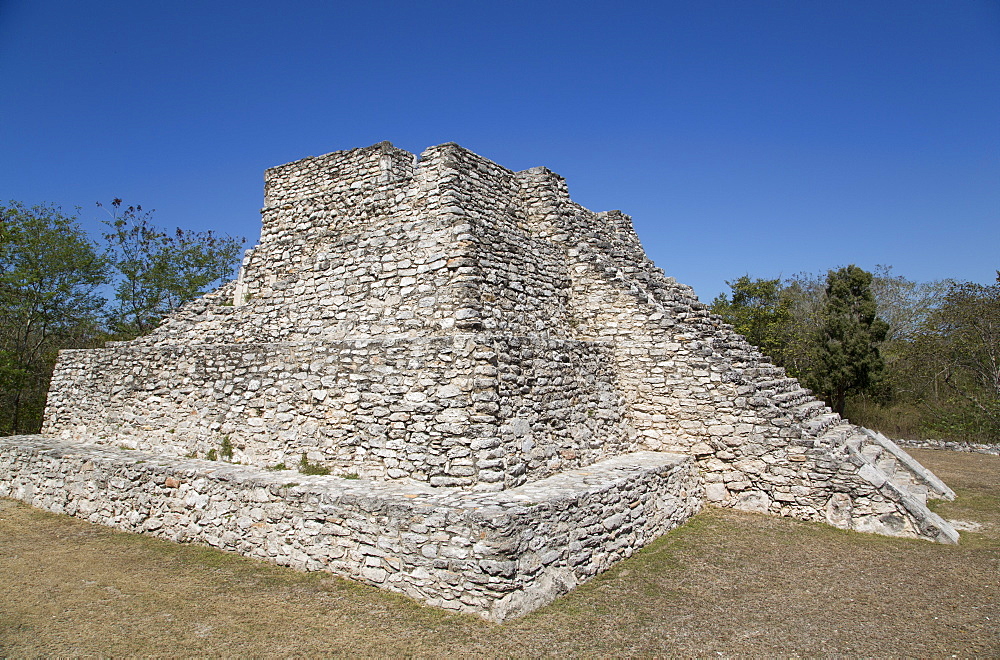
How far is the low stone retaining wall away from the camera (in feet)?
18.7

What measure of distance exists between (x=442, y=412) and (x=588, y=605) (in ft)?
9.17

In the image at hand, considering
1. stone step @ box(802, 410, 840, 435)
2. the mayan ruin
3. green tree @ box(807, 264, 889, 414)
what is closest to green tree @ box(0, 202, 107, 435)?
the mayan ruin

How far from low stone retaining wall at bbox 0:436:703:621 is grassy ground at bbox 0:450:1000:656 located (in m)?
0.24

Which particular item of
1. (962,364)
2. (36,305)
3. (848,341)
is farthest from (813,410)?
(36,305)

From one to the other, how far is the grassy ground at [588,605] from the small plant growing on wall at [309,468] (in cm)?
132

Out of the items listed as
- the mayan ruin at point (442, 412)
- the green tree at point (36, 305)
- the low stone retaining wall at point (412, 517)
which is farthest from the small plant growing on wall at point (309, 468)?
the green tree at point (36, 305)

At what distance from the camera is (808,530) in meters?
8.28

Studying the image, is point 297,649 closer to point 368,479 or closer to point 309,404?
point 368,479

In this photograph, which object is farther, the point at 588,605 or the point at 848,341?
the point at 848,341

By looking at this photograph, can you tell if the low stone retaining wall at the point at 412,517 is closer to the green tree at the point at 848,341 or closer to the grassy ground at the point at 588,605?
the grassy ground at the point at 588,605

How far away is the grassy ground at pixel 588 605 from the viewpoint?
16.6 ft

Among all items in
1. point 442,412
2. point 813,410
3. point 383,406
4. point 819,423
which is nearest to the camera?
point 442,412

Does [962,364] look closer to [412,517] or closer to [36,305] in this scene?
[412,517]

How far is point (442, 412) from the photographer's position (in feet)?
23.0
